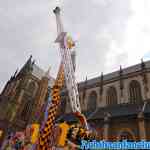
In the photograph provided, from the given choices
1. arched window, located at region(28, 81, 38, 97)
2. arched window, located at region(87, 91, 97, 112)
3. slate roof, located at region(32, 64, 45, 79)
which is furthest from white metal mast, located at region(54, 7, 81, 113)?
slate roof, located at region(32, 64, 45, 79)

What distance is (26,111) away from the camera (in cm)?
3284

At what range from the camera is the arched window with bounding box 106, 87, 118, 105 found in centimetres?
2725

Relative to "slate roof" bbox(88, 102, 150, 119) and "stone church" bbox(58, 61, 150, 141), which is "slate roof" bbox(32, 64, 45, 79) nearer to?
"stone church" bbox(58, 61, 150, 141)

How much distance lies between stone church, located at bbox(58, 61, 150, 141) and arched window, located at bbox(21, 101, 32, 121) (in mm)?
7003

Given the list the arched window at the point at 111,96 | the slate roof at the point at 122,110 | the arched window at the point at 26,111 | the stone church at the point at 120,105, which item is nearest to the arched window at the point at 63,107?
the stone church at the point at 120,105

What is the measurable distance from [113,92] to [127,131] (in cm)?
957

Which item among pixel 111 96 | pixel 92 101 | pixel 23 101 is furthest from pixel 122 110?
pixel 23 101

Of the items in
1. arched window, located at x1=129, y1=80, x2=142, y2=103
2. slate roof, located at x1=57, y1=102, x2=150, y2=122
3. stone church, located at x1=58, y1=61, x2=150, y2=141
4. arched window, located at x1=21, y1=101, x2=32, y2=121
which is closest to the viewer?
stone church, located at x1=58, y1=61, x2=150, y2=141

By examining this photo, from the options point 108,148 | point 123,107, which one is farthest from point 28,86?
Result: point 108,148

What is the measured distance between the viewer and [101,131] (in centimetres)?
2141

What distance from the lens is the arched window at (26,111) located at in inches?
1259

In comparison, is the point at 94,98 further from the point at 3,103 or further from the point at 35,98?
the point at 3,103

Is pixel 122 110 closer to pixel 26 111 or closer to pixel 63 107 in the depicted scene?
pixel 63 107

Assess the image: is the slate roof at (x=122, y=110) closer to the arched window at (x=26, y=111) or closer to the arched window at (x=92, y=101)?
the arched window at (x=92, y=101)
